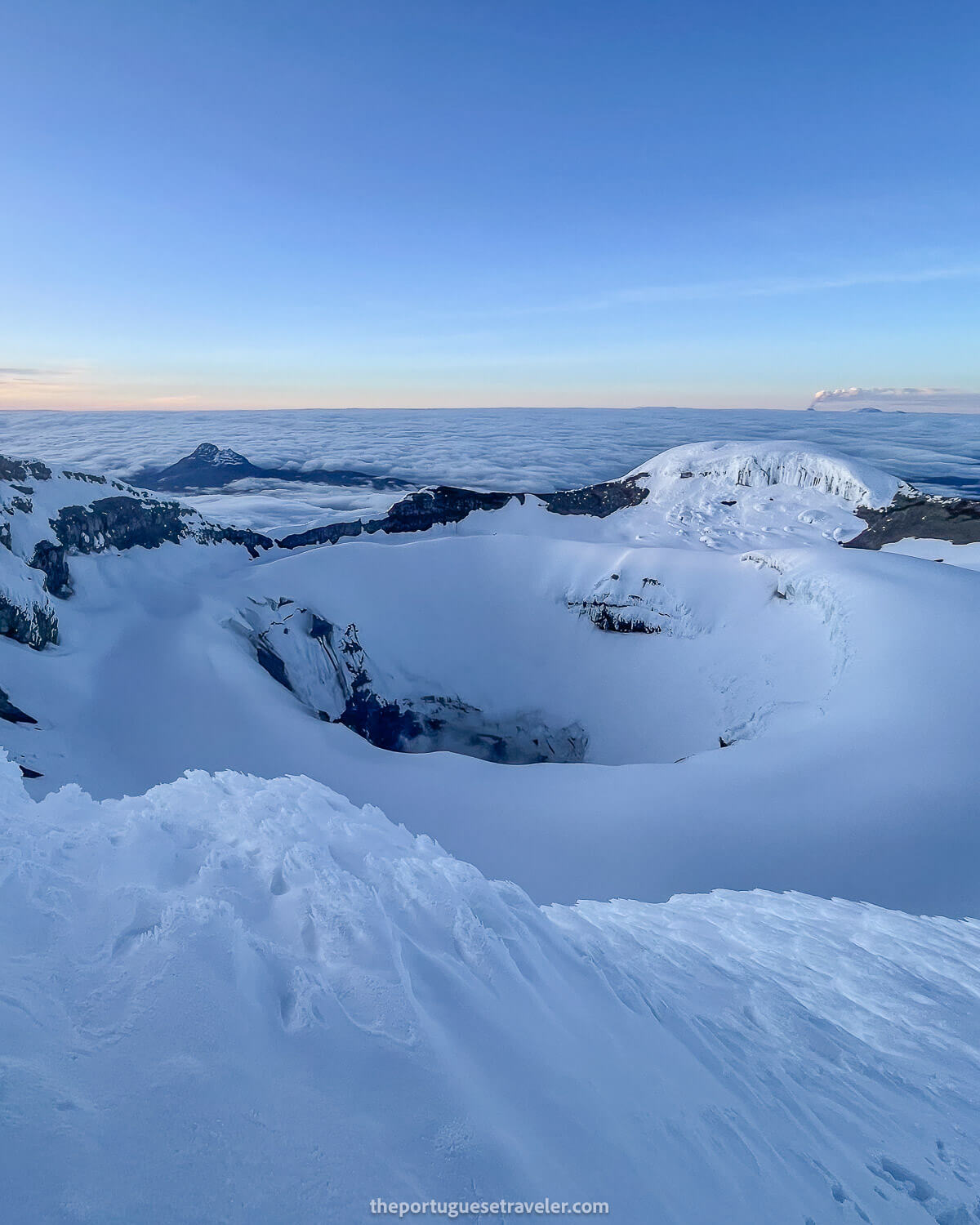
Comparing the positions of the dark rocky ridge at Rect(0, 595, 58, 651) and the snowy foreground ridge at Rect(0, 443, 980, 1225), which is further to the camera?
the dark rocky ridge at Rect(0, 595, 58, 651)

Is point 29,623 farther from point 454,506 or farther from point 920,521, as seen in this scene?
point 920,521

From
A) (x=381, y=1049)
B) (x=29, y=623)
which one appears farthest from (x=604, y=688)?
(x=381, y=1049)

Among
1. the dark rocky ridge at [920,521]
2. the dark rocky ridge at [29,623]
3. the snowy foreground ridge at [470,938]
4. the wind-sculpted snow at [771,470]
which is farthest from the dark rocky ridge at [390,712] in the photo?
the wind-sculpted snow at [771,470]

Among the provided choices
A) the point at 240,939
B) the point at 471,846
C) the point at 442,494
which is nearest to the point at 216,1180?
the point at 240,939

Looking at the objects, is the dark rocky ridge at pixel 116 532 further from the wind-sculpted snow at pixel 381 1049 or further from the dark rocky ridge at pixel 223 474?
the dark rocky ridge at pixel 223 474

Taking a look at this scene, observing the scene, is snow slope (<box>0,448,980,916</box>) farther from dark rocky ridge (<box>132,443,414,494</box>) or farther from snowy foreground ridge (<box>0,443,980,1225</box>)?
dark rocky ridge (<box>132,443,414,494</box>)

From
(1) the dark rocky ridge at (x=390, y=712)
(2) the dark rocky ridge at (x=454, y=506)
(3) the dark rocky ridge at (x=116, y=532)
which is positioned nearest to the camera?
(3) the dark rocky ridge at (x=116, y=532)

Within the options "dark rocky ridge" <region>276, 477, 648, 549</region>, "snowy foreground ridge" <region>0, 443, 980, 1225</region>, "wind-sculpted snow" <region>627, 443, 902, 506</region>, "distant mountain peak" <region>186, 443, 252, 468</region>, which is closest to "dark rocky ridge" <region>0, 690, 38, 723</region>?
"snowy foreground ridge" <region>0, 443, 980, 1225</region>
